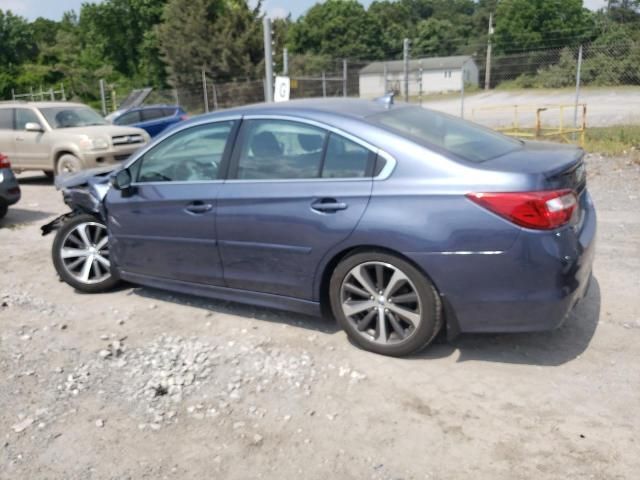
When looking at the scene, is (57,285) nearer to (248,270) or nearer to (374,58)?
(248,270)

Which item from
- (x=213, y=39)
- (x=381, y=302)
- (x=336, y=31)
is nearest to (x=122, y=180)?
(x=381, y=302)

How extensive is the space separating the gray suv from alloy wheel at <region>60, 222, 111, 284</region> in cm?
653

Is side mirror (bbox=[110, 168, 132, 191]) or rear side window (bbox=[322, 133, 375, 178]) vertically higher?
rear side window (bbox=[322, 133, 375, 178])

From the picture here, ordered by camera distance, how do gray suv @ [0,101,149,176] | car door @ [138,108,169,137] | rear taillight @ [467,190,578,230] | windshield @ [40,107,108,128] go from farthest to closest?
car door @ [138,108,169,137] → windshield @ [40,107,108,128] → gray suv @ [0,101,149,176] → rear taillight @ [467,190,578,230]

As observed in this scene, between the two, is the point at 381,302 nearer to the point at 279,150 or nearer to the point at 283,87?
the point at 279,150

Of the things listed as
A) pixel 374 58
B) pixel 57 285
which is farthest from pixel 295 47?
pixel 57 285

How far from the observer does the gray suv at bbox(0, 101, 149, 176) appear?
11.8 m

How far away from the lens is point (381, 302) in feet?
13.1

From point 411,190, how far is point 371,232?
0.36 m

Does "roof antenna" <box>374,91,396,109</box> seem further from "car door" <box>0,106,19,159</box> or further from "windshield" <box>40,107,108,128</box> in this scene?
"car door" <box>0,106,19,159</box>

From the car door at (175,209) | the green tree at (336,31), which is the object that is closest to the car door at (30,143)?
the car door at (175,209)

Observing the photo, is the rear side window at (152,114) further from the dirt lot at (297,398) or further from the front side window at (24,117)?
the dirt lot at (297,398)

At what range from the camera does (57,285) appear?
6.00 meters

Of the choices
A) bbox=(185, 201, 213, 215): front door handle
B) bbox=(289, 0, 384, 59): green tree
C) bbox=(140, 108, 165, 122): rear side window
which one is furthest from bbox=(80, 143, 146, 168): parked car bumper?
bbox=(289, 0, 384, 59): green tree
